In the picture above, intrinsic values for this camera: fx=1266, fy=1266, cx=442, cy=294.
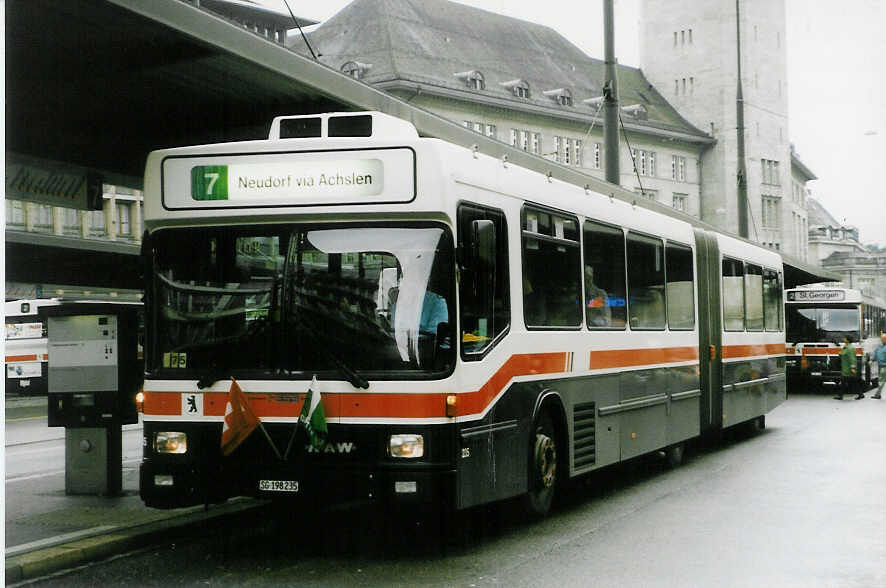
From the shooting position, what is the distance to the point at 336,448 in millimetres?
8289

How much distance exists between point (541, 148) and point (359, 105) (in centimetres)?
7330

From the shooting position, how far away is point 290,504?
8539mm

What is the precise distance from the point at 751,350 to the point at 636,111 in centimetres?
7697

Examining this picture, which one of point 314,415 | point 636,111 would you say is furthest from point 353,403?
point 636,111

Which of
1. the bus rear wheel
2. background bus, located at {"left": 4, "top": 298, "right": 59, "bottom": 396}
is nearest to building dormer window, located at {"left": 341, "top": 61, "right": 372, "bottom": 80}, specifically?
background bus, located at {"left": 4, "top": 298, "right": 59, "bottom": 396}

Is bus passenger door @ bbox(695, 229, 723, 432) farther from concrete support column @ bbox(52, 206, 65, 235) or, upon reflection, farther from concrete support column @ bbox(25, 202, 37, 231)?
concrete support column @ bbox(52, 206, 65, 235)

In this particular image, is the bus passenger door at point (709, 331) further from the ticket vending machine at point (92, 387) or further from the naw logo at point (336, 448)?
the naw logo at point (336, 448)

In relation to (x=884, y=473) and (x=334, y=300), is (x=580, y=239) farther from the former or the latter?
(x=884, y=473)

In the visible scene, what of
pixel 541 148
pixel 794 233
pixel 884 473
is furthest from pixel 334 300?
pixel 794 233

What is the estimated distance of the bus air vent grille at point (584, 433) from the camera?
35.8 ft

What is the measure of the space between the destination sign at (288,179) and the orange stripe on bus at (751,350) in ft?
30.2

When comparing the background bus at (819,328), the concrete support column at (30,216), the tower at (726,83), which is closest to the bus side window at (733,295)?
the background bus at (819,328)

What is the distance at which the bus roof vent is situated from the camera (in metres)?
8.92

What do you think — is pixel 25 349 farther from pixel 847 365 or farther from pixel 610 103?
pixel 610 103
